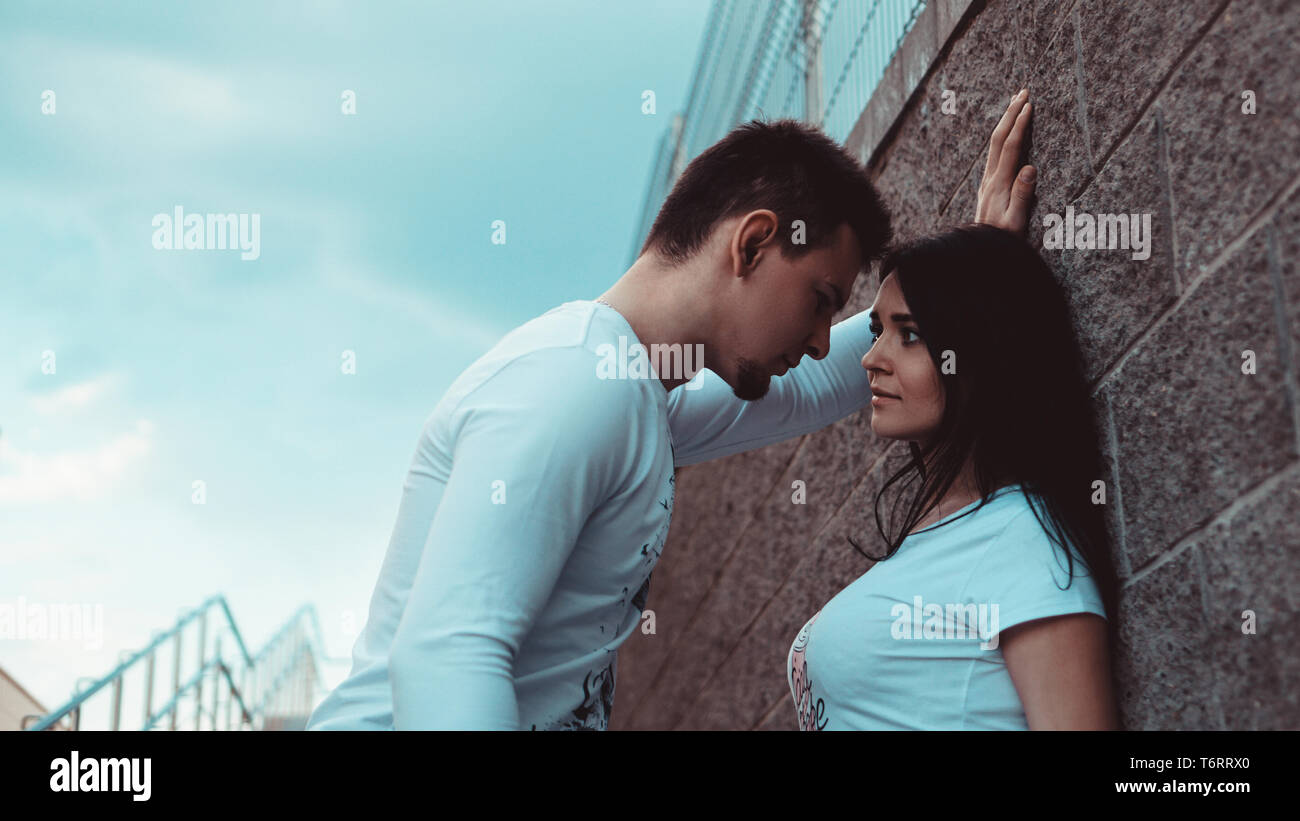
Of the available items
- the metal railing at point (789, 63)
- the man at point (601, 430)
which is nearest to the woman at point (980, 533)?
the man at point (601, 430)

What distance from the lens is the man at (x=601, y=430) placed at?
58.6 inches

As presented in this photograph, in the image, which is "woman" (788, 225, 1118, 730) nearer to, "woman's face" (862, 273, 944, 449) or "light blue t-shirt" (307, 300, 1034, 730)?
"woman's face" (862, 273, 944, 449)

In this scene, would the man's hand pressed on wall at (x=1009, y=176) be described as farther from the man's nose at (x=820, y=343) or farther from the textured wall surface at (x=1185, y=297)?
the man's nose at (x=820, y=343)

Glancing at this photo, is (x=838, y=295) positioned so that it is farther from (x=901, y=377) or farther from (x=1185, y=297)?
(x=1185, y=297)

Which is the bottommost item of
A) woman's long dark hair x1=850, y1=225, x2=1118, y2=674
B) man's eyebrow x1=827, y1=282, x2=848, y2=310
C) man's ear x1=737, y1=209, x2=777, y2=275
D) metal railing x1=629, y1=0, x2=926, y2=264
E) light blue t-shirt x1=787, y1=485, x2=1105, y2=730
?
light blue t-shirt x1=787, y1=485, x2=1105, y2=730

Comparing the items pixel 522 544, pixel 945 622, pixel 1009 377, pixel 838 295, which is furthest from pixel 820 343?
pixel 522 544

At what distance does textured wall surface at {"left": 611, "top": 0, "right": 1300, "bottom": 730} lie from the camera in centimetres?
131

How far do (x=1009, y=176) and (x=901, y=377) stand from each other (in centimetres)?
53

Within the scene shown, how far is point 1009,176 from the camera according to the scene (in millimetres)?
2209

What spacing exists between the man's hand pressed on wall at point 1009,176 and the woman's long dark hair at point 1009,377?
12 centimetres

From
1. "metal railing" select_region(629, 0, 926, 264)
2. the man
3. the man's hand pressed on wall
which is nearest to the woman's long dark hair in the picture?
the man's hand pressed on wall

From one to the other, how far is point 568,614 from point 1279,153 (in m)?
1.27

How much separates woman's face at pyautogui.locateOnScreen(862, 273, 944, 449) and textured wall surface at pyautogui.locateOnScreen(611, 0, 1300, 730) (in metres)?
0.30

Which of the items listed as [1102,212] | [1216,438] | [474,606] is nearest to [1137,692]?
[1216,438]
